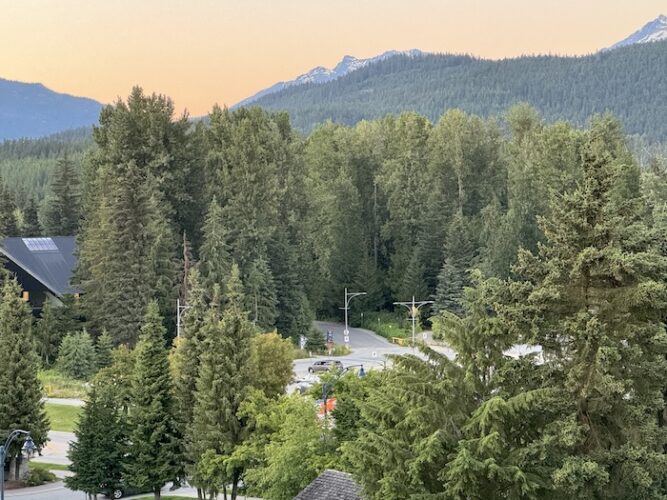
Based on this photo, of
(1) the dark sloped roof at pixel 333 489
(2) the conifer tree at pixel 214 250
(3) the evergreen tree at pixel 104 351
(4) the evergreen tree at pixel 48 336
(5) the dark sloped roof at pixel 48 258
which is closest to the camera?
(1) the dark sloped roof at pixel 333 489

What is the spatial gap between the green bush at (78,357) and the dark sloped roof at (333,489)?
42.4m

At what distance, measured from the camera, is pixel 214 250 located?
7488 cm

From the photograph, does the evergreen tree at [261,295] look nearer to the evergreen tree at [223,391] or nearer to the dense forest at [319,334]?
the dense forest at [319,334]

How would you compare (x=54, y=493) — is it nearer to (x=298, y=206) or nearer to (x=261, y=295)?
(x=261, y=295)

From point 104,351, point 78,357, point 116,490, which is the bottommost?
point 116,490

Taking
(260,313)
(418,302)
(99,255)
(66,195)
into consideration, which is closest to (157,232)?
(99,255)

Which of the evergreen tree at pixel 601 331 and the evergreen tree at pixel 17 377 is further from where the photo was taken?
the evergreen tree at pixel 17 377

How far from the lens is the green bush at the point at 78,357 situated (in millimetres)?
68000

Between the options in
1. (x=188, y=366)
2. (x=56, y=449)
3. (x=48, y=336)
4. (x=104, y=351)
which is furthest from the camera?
(x=48, y=336)

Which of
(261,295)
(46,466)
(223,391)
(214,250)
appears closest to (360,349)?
(261,295)

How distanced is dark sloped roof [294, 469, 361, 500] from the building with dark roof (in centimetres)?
5148

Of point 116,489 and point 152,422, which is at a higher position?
point 152,422

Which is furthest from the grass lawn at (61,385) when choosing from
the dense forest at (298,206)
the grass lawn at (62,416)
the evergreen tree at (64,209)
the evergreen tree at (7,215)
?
the evergreen tree at (64,209)

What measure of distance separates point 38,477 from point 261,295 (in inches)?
1265
